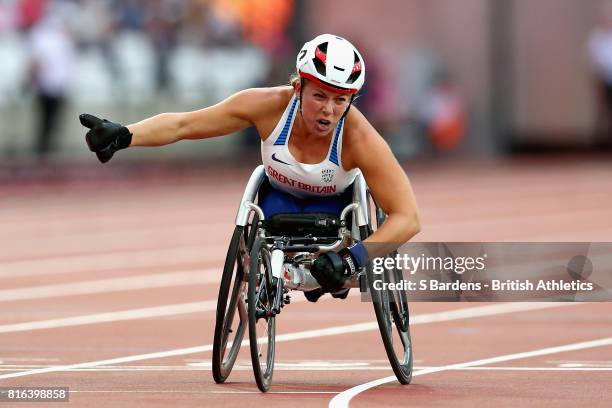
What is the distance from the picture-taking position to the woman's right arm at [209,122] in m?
9.10

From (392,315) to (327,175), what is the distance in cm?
99

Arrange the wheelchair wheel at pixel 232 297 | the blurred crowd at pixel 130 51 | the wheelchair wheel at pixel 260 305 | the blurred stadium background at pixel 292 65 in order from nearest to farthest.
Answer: the wheelchair wheel at pixel 260 305, the wheelchair wheel at pixel 232 297, the blurred crowd at pixel 130 51, the blurred stadium background at pixel 292 65

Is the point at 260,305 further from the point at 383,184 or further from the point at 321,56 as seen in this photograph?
the point at 321,56

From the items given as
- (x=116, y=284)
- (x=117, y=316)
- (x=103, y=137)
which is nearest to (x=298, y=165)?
(x=103, y=137)

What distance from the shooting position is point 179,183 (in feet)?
94.3

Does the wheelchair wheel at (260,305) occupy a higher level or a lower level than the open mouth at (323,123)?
lower

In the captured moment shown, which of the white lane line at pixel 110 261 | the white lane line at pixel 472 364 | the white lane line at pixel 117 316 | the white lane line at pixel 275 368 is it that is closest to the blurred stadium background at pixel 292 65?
the white lane line at pixel 110 261

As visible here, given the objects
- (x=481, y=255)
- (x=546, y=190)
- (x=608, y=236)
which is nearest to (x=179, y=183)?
(x=546, y=190)

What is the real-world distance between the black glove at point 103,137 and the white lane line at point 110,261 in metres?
7.16

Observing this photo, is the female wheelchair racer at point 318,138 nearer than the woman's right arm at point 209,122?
Yes

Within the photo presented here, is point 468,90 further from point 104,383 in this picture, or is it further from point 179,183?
point 104,383

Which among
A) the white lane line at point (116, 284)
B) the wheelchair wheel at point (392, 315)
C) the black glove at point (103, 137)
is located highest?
the black glove at point (103, 137)

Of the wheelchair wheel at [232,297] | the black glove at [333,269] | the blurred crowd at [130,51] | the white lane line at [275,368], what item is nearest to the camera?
the black glove at [333,269]

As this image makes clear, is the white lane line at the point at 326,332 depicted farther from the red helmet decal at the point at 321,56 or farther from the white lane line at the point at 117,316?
the red helmet decal at the point at 321,56
